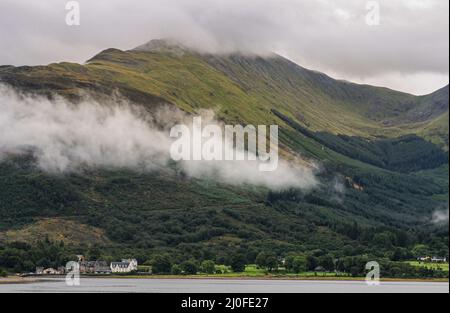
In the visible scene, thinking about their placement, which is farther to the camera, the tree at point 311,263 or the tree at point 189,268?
the tree at point 311,263

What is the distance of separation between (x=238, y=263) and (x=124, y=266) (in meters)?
22.3

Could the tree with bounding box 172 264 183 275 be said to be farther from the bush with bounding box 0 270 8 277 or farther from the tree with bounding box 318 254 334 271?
the bush with bounding box 0 270 8 277

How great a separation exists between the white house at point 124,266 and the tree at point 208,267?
14182 mm

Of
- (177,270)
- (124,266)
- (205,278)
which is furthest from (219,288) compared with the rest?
(124,266)

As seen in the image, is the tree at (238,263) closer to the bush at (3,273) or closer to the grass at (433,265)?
the grass at (433,265)

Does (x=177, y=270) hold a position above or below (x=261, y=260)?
below

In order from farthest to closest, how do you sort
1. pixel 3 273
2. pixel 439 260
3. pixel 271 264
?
1. pixel 439 260
2. pixel 271 264
3. pixel 3 273

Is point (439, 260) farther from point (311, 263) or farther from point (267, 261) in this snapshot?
point (267, 261)

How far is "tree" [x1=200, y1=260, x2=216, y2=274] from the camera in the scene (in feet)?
574

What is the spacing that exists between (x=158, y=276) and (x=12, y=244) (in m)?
41.6

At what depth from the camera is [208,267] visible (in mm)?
175625

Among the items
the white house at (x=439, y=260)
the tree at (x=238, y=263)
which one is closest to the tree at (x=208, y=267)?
the tree at (x=238, y=263)

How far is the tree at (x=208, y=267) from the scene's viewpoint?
174875 mm

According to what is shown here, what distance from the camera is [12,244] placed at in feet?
655
